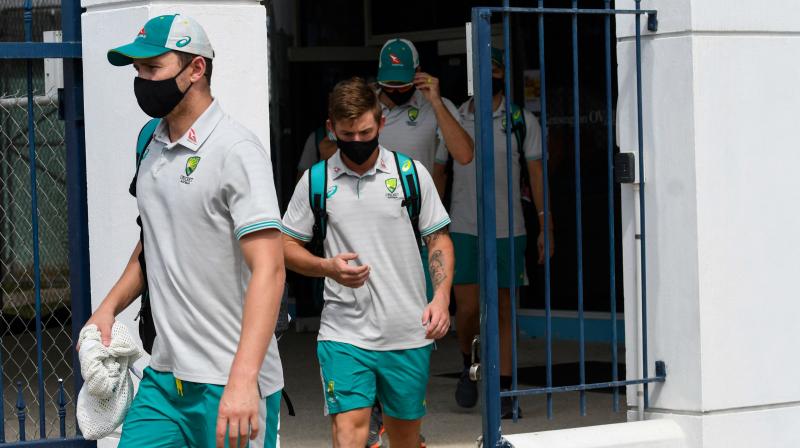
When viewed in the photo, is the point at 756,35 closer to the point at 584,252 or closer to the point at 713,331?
the point at 713,331

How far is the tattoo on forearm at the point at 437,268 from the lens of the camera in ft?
20.4

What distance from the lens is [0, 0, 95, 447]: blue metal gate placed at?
262 inches

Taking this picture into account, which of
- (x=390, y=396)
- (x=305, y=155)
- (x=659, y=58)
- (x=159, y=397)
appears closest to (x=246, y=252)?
(x=159, y=397)

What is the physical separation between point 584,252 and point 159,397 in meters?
7.20

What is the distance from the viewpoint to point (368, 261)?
6.12 meters

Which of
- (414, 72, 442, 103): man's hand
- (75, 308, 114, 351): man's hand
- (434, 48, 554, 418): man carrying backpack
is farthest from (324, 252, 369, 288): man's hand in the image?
(434, 48, 554, 418): man carrying backpack

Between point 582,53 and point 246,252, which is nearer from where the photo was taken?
point 246,252

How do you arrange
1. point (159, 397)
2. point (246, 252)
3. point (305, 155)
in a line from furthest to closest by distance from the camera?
point (305, 155) → point (159, 397) → point (246, 252)

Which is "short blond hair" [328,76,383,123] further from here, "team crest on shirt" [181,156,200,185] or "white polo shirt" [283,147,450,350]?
"team crest on shirt" [181,156,200,185]

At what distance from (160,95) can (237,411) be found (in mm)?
1028

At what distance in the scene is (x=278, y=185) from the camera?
11789mm

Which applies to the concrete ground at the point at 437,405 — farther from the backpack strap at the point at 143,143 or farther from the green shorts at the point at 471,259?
the backpack strap at the point at 143,143

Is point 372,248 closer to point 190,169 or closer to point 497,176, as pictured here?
point 190,169

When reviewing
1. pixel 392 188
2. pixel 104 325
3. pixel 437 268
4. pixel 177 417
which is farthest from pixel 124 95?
pixel 177 417
